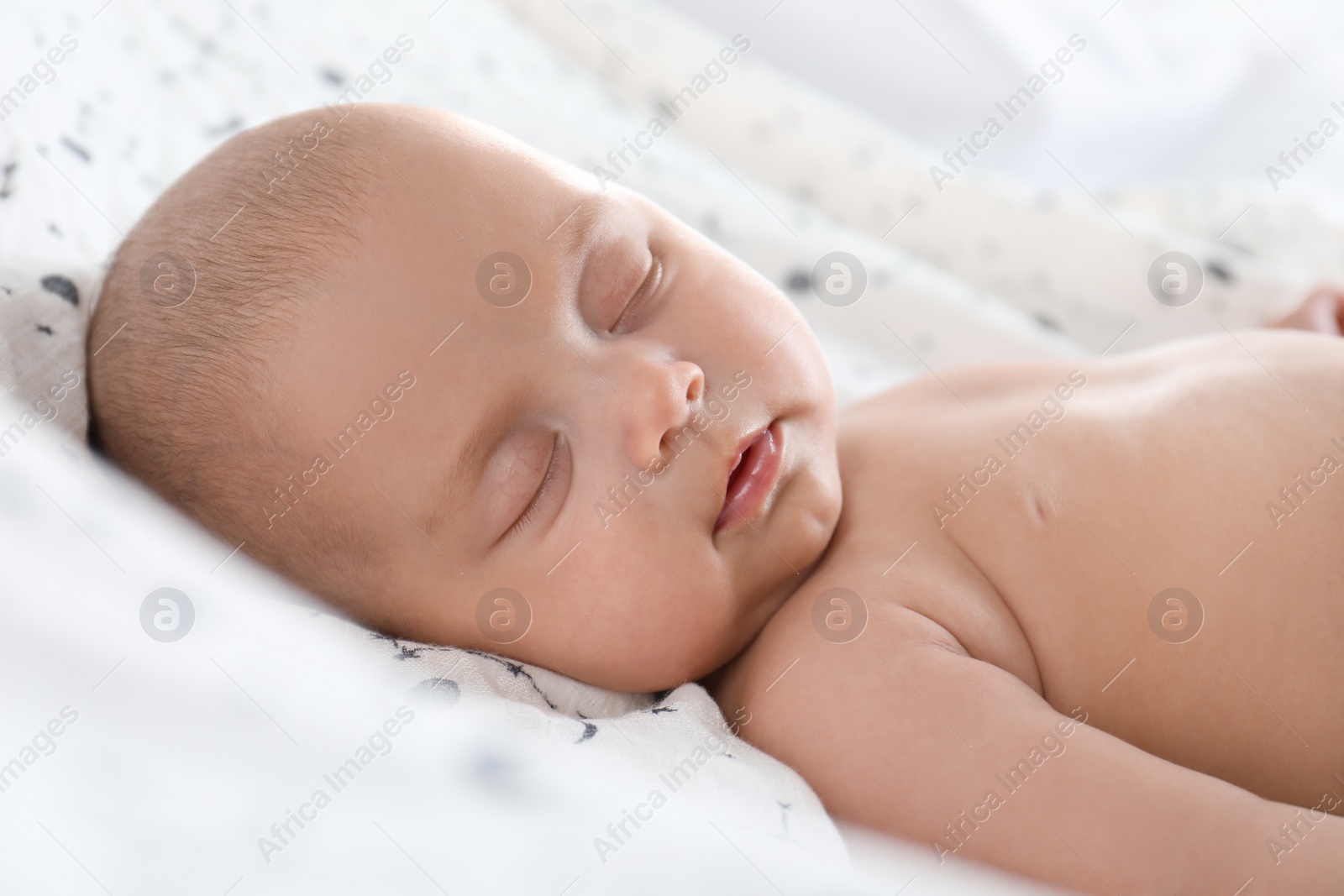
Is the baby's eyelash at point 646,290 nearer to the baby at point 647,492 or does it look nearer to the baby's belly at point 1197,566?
the baby at point 647,492

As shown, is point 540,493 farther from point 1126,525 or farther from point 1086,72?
point 1086,72

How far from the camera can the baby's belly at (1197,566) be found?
1.03 m

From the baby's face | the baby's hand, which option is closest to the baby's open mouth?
the baby's face

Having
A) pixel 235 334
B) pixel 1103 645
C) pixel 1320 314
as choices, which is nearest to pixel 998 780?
pixel 1103 645

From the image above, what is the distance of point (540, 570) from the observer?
1.07 meters

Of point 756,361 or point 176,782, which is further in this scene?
point 756,361

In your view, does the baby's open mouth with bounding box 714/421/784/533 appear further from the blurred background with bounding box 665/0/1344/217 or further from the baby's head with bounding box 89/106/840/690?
the blurred background with bounding box 665/0/1344/217

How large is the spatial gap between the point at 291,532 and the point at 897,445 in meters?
0.75

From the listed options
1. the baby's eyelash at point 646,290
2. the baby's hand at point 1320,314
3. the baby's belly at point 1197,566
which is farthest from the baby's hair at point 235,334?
the baby's hand at point 1320,314

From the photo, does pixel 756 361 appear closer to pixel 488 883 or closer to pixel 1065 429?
pixel 1065 429

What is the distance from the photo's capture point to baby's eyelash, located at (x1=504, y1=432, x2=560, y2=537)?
1067mm

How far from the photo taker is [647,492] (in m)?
1.06

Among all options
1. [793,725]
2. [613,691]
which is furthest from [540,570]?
[793,725]

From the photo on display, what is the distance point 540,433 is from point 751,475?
0.24 meters
